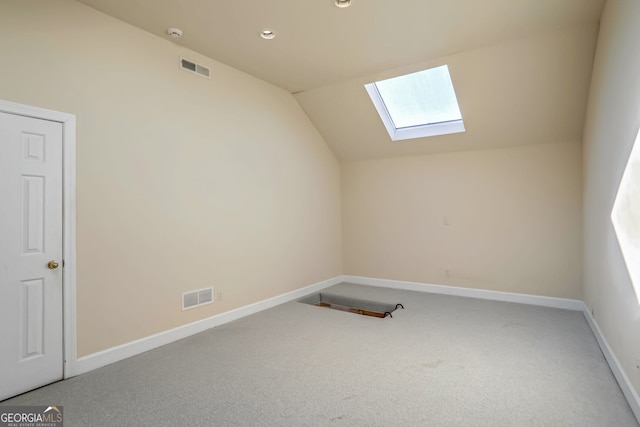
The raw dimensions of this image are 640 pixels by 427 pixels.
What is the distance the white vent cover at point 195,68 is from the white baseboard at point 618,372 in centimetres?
442

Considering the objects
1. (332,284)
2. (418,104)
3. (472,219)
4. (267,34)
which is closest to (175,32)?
(267,34)

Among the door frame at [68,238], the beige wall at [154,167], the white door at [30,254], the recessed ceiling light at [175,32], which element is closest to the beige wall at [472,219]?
the beige wall at [154,167]

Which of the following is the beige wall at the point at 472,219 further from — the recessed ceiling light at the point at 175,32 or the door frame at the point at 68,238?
the door frame at the point at 68,238

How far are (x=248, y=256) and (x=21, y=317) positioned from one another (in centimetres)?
221

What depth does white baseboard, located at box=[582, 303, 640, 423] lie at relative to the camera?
83.4 inches

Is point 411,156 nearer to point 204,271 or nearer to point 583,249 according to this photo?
point 583,249

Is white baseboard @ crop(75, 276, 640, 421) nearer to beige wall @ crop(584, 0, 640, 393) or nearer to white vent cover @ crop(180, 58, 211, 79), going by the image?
beige wall @ crop(584, 0, 640, 393)

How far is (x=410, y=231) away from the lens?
5.51m

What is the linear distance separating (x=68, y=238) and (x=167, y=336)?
50.7 inches

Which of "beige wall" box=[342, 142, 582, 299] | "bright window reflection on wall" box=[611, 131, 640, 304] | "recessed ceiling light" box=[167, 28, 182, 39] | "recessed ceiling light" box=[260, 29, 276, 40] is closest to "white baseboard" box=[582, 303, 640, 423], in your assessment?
"bright window reflection on wall" box=[611, 131, 640, 304]

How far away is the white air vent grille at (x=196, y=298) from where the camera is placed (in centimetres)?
357

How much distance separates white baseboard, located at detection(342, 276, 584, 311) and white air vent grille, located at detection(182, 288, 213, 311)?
2.84 meters

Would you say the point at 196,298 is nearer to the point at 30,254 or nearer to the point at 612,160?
the point at 30,254

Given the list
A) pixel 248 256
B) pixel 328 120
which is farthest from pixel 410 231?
pixel 248 256
